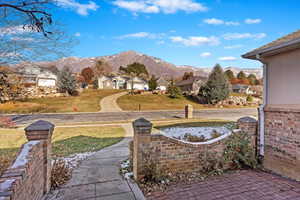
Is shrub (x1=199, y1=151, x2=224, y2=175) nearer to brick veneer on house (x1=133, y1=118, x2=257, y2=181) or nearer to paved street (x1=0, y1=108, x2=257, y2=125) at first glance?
brick veneer on house (x1=133, y1=118, x2=257, y2=181)

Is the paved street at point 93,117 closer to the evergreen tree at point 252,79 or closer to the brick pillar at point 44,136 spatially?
the brick pillar at point 44,136

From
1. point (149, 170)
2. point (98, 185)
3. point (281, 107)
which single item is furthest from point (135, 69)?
point (98, 185)

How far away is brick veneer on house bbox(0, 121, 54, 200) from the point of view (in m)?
1.68

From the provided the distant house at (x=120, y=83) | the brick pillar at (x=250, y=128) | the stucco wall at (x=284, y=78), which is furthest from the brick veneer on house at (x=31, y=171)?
the distant house at (x=120, y=83)

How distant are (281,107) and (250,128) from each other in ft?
3.07

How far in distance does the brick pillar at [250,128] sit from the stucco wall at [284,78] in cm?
73

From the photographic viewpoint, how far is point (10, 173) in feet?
6.05

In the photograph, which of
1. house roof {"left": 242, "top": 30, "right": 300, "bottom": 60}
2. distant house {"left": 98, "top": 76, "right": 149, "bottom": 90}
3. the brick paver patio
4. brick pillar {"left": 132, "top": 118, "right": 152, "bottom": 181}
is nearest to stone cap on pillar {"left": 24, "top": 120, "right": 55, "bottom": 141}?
brick pillar {"left": 132, "top": 118, "right": 152, "bottom": 181}

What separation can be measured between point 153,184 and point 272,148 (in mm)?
3391

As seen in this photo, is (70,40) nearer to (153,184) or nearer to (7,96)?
(7,96)

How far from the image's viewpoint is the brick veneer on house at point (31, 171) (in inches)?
66.2

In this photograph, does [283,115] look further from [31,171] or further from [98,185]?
[31,171]

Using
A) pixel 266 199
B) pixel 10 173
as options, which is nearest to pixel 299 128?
pixel 266 199

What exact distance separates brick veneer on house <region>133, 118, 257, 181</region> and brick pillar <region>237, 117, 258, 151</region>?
767mm
